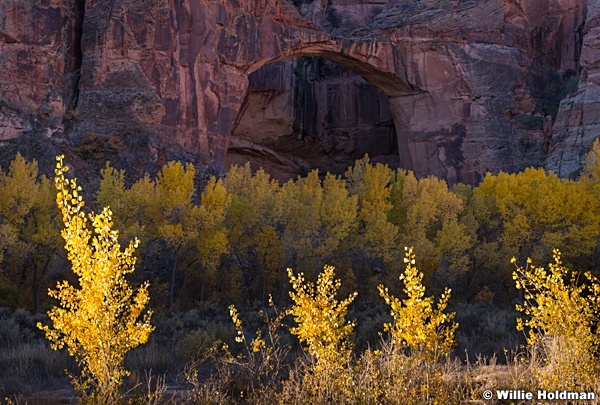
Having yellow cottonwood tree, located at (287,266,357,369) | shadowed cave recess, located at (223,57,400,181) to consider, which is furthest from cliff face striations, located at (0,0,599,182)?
yellow cottonwood tree, located at (287,266,357,369)

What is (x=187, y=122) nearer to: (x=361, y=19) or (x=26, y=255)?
(x=26, y=255)

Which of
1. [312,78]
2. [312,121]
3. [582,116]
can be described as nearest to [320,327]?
[582,116]

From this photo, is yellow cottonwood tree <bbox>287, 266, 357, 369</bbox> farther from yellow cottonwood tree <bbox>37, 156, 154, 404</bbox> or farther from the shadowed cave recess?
the shadowed cave recess

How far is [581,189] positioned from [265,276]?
13.0 metres

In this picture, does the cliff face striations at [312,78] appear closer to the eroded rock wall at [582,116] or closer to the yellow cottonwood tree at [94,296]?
the eroded rock wall at [582,116]

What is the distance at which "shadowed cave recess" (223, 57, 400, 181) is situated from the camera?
52750 millimetres

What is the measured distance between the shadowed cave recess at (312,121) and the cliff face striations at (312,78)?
0.12m

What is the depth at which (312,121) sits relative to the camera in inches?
2181

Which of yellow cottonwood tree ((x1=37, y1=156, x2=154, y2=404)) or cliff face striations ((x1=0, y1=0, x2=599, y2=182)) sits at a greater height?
cliff face striations ((x1=0, y1=0, x2=599, y2=182))

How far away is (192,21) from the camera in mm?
39625

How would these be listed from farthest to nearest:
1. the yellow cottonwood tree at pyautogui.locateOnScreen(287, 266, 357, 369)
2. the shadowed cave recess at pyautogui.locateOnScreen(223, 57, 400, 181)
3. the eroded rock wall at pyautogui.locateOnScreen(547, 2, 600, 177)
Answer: the shadowed cave recess at pyautogui.locateOnScreen(223, 57, 400, 181) → the eroded rock wall at pyautogui.locateOnScreen(547, 2, 600, 177) → the yellow cottonwood tree at pyautogui.locateOnScreen(287, 266, 357, 369)

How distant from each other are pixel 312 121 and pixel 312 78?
3810mm

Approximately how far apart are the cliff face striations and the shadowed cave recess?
0.12 metres

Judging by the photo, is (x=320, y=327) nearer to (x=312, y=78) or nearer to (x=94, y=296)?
(x=94, y=296)
